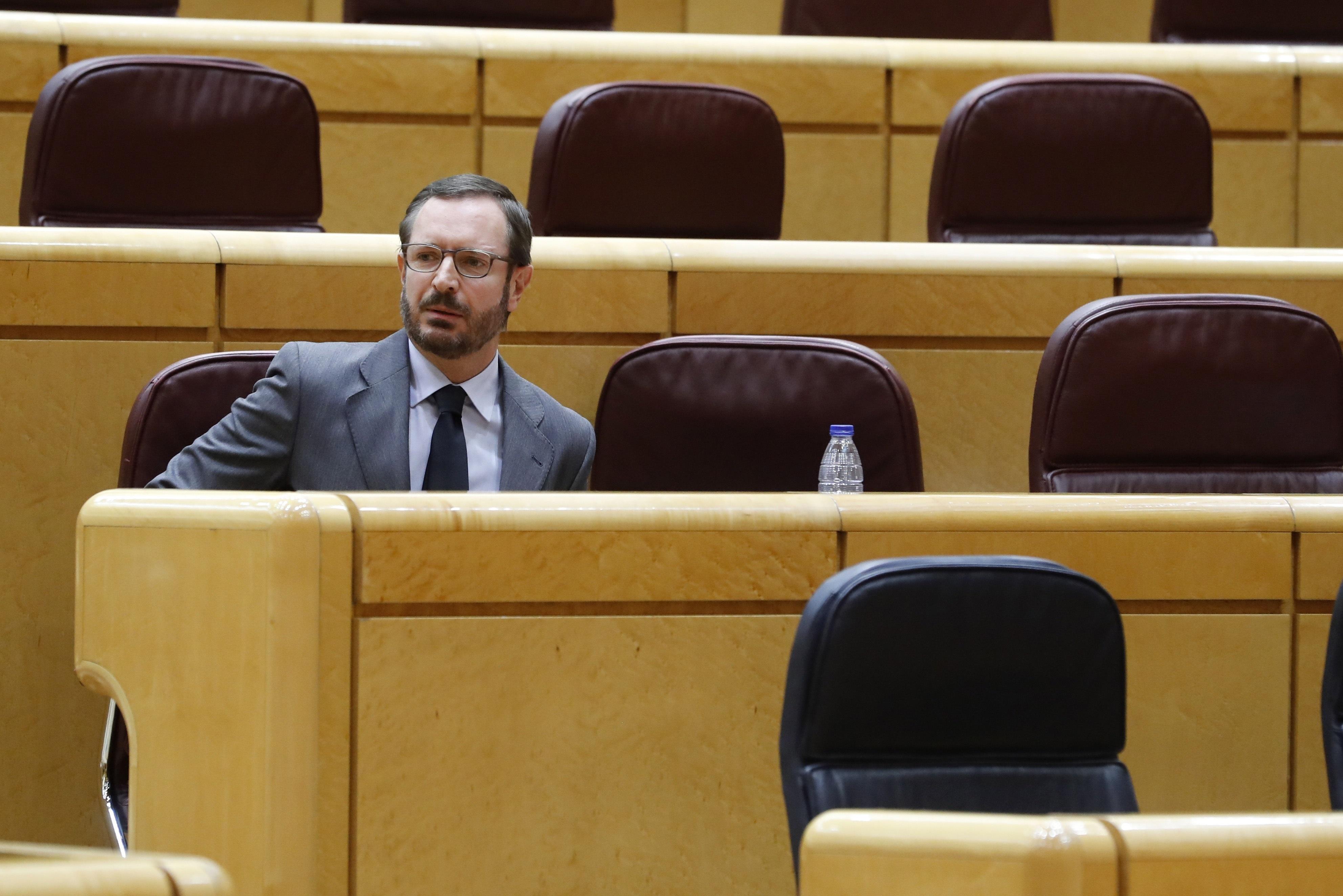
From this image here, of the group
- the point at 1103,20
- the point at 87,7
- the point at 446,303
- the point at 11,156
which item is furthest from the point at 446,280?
the point at 1103,20

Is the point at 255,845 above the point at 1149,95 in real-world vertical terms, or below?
below

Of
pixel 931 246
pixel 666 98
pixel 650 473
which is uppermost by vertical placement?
pixel 666 98

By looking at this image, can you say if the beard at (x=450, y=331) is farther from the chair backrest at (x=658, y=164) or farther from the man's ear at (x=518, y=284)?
the chair backrest at (x=658, y=164)

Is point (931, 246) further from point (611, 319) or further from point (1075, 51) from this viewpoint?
point (1075, 51)

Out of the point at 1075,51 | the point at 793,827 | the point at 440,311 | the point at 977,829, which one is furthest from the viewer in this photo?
the point at 1075,51

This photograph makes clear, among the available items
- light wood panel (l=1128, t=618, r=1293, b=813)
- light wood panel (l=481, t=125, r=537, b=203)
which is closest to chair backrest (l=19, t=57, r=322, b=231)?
light wood panel (l=481, t=125, r=537, b=203)

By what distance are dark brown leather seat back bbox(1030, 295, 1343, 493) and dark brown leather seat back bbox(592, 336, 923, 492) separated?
0.09 meters

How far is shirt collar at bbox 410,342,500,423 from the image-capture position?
2.76 ft

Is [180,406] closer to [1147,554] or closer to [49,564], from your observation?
[49,564]

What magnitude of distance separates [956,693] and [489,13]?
1073mm

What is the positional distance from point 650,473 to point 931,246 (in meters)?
0.32

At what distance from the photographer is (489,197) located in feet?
2.82

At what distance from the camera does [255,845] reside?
22.5 inches

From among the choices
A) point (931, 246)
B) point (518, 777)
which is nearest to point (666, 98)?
point (931, 246)
